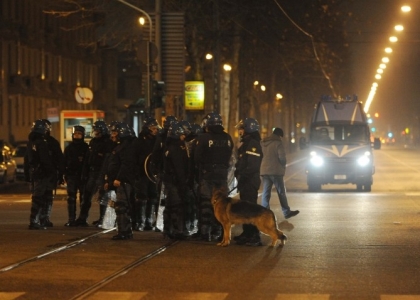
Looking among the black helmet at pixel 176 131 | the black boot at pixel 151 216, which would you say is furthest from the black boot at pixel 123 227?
the black boot at pixel 151 216

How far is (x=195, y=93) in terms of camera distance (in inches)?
1660

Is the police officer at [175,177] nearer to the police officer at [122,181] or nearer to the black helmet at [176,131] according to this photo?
the black helmet at [176,131]

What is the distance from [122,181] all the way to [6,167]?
25.3 meters

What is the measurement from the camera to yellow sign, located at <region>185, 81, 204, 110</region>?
41969 millimetres

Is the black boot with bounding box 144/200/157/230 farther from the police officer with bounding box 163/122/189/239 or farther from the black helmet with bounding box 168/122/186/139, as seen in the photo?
the black helmet with bounding box 168/122/186/139

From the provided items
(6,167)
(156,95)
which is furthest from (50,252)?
(6,167)

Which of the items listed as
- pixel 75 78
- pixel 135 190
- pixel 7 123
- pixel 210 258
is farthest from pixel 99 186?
pixel 75 78

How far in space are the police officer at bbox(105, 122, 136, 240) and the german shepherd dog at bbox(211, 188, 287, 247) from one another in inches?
62.9

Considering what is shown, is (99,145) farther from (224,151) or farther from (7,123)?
(7,123)

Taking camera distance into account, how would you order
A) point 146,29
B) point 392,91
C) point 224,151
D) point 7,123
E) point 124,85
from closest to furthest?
point 224,151 → point 146,29 → point 7,123 → point 124,85 → point 392,91

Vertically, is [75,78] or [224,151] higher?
[75,78]

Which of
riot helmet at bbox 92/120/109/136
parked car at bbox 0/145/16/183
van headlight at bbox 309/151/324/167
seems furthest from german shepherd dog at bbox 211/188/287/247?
parked car at bbox 0/145/16/183

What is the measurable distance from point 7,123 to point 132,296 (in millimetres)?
50882

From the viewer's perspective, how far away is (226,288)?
11.9 metres
